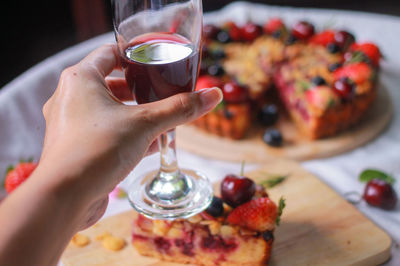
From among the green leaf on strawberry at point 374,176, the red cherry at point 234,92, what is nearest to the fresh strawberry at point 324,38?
the red cherry at point 234,92

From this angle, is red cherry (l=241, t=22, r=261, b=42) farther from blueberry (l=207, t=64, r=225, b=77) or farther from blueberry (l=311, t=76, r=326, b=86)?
blueberry (l=311, t=76, r=326, b=86)

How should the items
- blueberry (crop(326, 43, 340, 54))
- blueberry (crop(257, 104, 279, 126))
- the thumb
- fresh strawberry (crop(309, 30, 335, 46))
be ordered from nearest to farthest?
the thumb, blueberry (crop(257, 104, 279, 126)), blueberry (crop(326, 43, 340, 54)), fresh strawberry (crop(309, 30, 335, 46))

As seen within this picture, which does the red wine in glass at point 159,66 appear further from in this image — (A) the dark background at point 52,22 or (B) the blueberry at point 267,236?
(A) the dark background at point 52,22

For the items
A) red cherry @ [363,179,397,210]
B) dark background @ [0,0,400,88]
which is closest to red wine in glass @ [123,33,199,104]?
red cherry @ [363,179,397,210]

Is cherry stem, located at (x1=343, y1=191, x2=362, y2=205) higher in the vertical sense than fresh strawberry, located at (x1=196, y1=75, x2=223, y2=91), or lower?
lower

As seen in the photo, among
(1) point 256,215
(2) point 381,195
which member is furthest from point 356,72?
(1) point 256,215
